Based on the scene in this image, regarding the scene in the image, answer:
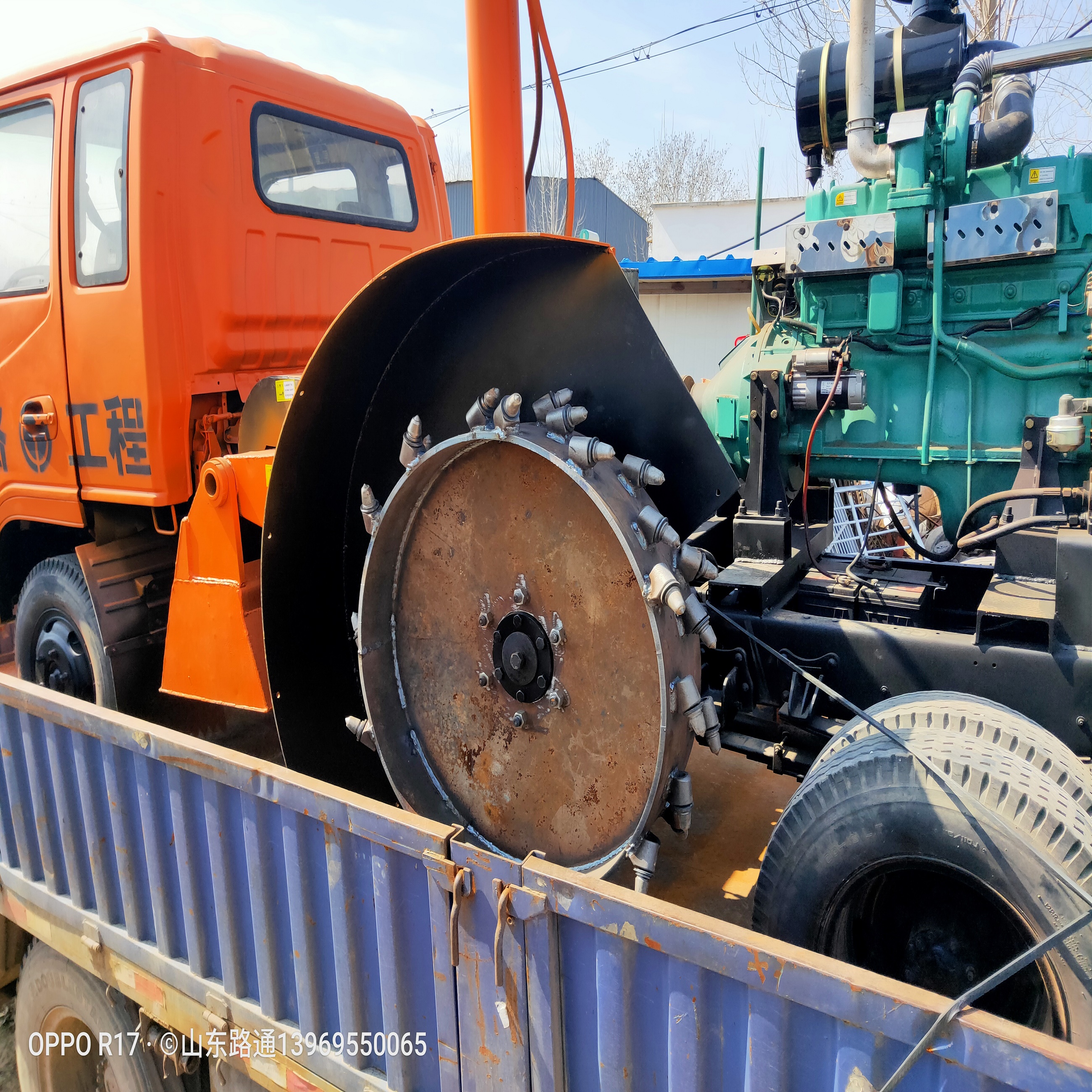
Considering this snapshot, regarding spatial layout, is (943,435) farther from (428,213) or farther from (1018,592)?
(428,213)

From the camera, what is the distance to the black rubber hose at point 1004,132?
3.06 m

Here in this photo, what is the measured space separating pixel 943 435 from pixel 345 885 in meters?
2.56

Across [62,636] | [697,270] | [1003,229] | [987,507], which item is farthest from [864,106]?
[697,270]

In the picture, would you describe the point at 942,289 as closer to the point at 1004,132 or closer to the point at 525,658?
the point at 1004,132

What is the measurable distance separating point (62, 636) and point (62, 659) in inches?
3.7

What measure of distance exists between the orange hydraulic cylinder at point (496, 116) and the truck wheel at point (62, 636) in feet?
7.20

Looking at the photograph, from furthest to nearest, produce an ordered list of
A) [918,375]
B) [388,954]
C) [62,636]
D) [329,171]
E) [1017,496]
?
[329,171]
[62,636]
[918,375]
[1017,496]
[388,954]

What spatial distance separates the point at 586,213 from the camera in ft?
86.4

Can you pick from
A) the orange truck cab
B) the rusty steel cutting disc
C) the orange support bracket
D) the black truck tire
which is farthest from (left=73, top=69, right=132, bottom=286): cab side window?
the black truck tire

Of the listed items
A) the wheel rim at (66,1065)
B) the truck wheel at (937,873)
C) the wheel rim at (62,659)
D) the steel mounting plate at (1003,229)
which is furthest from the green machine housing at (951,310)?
A: the wheel rim at (66,1065)

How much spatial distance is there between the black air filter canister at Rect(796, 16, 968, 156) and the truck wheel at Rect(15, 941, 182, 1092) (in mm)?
3979

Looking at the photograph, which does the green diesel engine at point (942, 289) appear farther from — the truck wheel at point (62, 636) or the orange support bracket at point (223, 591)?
the truck wheel at point (62, 636)

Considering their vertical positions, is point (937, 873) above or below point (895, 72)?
below

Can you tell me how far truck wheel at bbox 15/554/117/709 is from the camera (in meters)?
3.41
